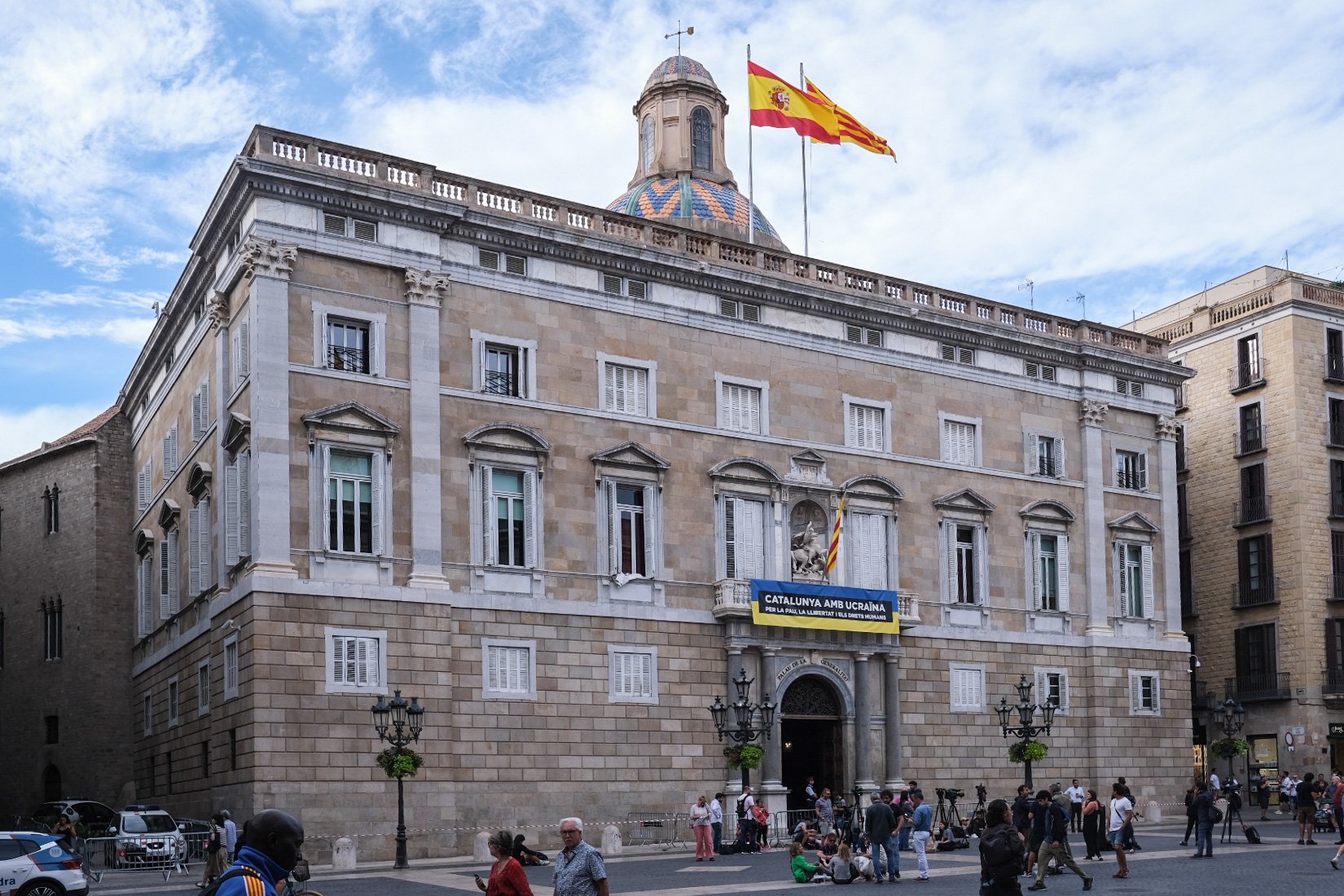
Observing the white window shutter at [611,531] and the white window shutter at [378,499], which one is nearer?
the white window shutter at [378,499]

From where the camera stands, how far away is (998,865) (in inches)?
592

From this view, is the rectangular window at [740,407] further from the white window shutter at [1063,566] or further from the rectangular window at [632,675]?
the white window shutter at [1063,566]

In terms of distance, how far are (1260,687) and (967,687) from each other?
17398 millimetres

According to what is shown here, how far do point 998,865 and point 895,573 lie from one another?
1195 inches

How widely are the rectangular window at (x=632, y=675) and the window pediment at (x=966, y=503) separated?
10974mm

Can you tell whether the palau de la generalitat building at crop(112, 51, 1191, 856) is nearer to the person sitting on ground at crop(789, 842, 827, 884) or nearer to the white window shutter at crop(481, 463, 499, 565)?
the white window shutter at crop(481, 463, 499, 565)

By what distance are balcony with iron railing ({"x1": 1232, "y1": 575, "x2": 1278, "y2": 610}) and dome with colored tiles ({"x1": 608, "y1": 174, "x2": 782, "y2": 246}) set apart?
22.9 m

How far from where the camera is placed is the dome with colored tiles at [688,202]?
61.8 metres

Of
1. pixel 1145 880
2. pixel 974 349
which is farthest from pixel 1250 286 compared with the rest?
pixel 1145 880

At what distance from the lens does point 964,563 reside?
4716 centimetres

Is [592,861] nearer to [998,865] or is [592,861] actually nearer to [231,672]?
[998,865]

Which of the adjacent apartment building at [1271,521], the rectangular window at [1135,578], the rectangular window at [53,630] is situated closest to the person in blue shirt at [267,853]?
the rectangular window at [1135,578]

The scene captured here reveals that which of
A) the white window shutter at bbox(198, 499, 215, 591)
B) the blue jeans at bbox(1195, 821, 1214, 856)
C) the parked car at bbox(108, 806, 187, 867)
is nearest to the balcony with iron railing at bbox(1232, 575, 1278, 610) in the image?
the blue jeans at bbox(1195, 821, 1214, 856)

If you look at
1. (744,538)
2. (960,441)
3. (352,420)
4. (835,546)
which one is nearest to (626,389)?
(744,538)
